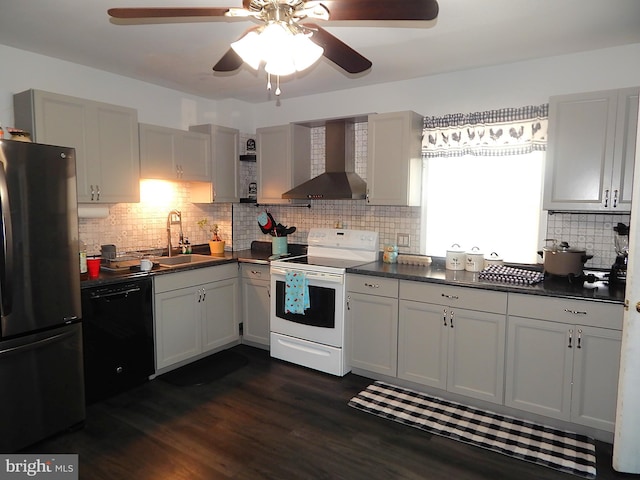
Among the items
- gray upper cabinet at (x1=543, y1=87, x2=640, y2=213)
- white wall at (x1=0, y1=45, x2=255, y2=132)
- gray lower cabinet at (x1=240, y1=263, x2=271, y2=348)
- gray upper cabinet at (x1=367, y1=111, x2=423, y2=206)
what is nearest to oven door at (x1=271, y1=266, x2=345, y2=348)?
gray lower cabinet at (x1=240, y1=263, x2=271, y2=348)

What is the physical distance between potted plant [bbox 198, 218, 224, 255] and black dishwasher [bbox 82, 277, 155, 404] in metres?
1.13

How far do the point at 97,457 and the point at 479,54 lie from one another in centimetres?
362

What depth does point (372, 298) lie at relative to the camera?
130 inches

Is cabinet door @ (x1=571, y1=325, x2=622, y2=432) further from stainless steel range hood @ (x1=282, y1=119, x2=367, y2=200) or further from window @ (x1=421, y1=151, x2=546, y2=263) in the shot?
stainless steel range hood @ (x1=282, y1=119, x2=367, y2=200)

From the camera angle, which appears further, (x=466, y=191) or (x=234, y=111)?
(x=234, y=111)

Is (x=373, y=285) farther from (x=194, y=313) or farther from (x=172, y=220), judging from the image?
(x=172, y=220)

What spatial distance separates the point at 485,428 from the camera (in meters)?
2.68

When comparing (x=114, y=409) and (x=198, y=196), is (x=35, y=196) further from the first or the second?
(x=198, y=196)

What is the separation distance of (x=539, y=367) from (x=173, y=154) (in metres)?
3.39

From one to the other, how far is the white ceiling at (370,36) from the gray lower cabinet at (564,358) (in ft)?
5.49

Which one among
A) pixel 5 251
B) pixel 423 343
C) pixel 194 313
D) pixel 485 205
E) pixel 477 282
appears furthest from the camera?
pixel 194 313

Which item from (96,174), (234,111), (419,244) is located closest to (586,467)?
(419,244)

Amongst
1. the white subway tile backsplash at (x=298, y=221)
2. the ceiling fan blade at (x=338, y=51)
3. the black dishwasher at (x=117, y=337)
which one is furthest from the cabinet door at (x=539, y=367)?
the black dishwasher at (x=117, y=337)

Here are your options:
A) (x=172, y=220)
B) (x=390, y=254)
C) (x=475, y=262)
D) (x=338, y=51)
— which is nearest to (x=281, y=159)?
(x=172, y=220)
